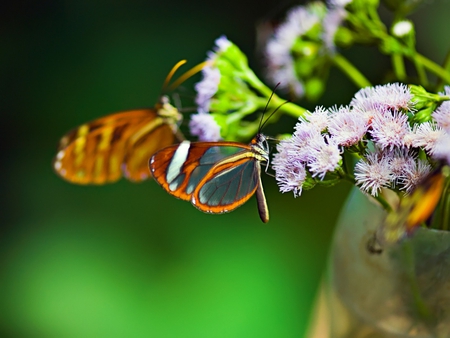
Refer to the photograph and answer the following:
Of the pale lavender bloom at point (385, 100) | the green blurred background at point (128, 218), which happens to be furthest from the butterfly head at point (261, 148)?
the green blurred background at point (128, 218)

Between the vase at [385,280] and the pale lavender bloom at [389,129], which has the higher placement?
the pale lavender bloom at [389,129]

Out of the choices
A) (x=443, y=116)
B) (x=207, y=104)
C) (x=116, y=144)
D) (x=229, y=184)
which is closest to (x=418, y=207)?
(x=443, y=116)

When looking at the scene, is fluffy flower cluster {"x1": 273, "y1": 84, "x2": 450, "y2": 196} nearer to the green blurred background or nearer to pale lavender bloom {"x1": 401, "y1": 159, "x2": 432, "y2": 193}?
pale lavender bloom {"x1": 401, "y1": 159, "x2": 432, "y2": 193}

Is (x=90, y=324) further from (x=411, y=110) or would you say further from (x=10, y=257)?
(x=411, y=110)

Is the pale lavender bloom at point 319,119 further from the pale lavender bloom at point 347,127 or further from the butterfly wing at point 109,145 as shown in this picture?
the butterfly wing at point 109,145

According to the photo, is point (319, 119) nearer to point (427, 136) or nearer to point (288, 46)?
point (427, 136)

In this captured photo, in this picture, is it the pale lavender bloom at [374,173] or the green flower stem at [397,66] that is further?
the green flower stem at [397,66]
